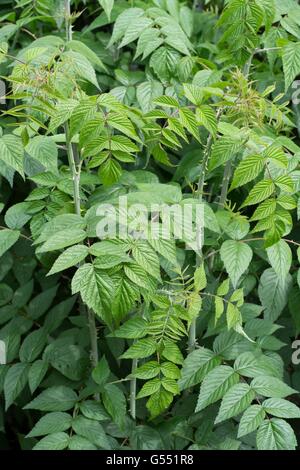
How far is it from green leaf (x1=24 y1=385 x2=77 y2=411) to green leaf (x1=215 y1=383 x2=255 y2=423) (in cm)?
39

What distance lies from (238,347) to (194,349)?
5.4 inches

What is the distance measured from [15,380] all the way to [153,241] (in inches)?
23.6

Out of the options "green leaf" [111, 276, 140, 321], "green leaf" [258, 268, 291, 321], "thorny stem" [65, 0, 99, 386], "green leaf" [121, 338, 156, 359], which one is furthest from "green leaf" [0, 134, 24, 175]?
"green leaf" [258, 268, 291, 321]

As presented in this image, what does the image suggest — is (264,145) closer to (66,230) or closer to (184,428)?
(66,230)

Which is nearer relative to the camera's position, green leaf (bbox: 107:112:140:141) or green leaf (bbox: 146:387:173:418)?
green leaf (bbox: 107:112:140:141)

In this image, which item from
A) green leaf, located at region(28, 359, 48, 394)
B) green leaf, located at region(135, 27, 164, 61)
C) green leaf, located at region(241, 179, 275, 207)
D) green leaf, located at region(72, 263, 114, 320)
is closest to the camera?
green leaf, located at region(72, 263, 114, 320)

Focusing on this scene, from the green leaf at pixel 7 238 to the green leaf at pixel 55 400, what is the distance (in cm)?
35

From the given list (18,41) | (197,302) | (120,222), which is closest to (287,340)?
(197,302)

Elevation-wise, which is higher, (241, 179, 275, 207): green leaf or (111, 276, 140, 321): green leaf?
(241, 179, 275, 207): green leaf

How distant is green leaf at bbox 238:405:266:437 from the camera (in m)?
1.51

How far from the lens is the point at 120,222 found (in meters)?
1.42

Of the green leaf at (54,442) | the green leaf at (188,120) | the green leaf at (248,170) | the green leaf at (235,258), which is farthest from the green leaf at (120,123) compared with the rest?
the green leaf at (54,442)

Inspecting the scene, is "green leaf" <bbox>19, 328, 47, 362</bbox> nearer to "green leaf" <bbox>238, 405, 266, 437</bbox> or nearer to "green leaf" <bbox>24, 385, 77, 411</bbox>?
"green leaf" <bbox>24, 385, 77, 411</bbox>

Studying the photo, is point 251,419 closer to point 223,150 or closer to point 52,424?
point 52,424
